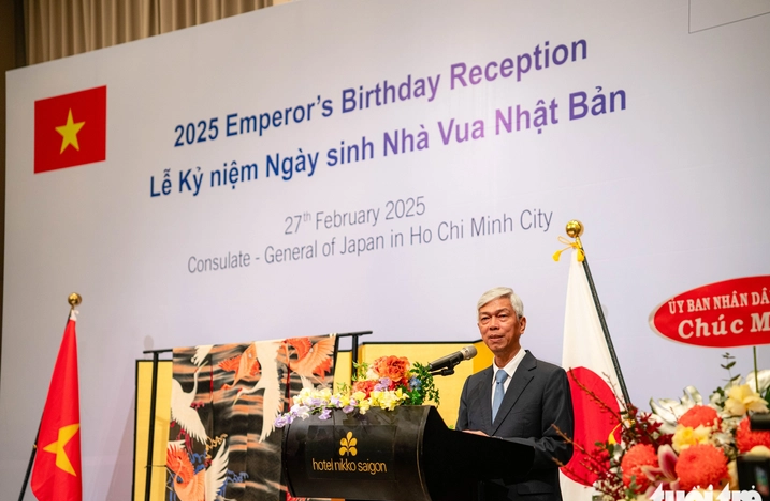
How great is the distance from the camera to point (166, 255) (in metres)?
6.11

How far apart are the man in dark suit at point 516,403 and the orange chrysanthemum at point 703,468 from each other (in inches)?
66.4

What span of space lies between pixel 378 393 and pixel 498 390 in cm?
89

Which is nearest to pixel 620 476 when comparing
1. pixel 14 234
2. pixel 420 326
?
pixel 420 326

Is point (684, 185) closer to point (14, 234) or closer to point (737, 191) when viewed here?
point (737, 191)

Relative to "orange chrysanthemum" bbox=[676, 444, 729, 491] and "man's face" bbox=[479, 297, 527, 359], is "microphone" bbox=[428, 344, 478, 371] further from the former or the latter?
"orange chrysanthemum" bbox=[676, 444, 729, 491]

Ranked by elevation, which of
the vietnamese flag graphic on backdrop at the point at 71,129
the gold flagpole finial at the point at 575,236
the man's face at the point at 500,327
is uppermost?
the vietnamese flag graphic on backdrop at the point at 71,129

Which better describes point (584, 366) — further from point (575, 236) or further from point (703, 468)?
point (703, 468)

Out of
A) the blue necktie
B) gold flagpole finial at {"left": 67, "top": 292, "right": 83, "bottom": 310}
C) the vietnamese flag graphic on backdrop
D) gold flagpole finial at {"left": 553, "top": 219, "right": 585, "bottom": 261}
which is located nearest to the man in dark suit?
the blue necktie

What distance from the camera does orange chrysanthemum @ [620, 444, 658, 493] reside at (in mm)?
1701

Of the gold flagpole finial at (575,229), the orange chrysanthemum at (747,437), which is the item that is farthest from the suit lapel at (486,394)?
the orange chrysanthemum at (747,437)

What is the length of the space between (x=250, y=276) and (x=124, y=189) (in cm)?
122

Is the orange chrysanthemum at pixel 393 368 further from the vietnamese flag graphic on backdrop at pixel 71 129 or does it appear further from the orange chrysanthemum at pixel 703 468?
the vietnamese flag graphic on backdrop at pixel 71 129

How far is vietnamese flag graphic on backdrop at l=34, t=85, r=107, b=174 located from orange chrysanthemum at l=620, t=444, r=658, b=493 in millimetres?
5379

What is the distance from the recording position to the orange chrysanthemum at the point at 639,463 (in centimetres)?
170
